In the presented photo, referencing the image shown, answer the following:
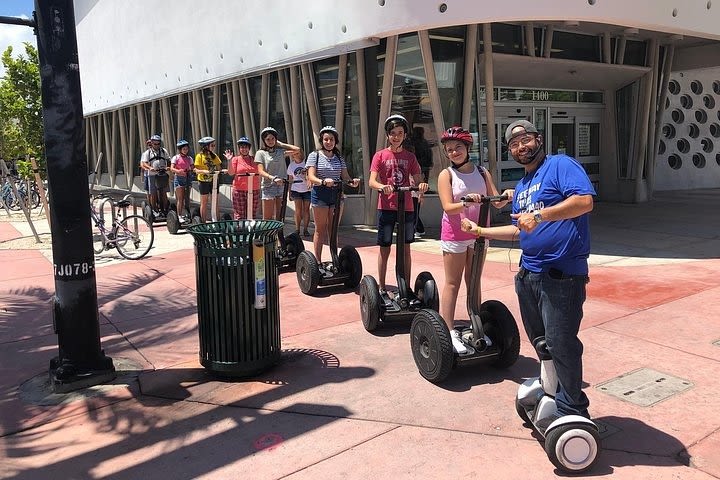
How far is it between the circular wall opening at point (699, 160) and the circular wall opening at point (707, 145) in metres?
0.31

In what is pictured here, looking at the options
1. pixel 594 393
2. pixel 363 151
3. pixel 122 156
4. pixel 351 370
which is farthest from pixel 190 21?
pixel 594 393

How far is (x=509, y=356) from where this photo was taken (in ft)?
13.6

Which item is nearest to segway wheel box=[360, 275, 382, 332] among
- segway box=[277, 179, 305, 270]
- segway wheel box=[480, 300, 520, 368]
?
segway wheel box=[480, 300, 520, 368]

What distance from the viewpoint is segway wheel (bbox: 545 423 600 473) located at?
2887 millimetres

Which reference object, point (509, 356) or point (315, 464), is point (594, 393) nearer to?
point (509, 356)

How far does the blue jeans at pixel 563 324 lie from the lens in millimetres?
2934

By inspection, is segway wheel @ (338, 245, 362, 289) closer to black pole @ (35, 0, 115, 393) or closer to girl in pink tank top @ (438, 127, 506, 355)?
girl in pink tank top @ (438, 127, 506, 355)

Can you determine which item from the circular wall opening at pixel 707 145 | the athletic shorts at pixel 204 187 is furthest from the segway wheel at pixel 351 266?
the circular wall opening at pixel 707 145

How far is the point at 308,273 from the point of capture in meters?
6.60

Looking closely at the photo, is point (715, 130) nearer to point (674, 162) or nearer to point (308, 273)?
point (674, 162)

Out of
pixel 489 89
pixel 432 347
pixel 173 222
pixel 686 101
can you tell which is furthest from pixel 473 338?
pixel 686 101

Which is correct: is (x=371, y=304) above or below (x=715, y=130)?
below

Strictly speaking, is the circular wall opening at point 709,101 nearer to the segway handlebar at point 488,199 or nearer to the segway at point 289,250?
the segway at point 289,250

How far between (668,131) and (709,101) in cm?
231
